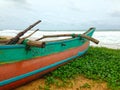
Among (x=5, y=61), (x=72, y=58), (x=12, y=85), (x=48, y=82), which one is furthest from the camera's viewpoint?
(x=72, y=58)

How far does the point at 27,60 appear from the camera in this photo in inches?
225

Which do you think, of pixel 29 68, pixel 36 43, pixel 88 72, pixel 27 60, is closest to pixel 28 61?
pixel 27 60

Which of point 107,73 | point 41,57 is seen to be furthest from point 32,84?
point 107,73

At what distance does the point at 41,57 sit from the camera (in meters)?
6.34

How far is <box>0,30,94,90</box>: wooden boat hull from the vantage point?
503cm

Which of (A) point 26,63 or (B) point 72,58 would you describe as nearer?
(A) point 26,63

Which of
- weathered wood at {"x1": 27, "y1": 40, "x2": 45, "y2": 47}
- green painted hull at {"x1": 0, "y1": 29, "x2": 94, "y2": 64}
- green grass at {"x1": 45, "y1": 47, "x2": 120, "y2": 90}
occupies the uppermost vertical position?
weathered wood at {"x1": 27, "y1": 40, "x2": 45, "y2": 47}

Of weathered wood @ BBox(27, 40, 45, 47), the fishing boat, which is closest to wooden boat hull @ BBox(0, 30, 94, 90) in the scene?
the fishing boat

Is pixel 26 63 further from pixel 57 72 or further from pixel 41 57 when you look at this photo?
pixel 57 72

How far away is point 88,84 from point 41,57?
1.63m

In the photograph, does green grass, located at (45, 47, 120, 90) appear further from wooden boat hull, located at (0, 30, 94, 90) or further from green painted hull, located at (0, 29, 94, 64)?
green painted hull, located at (0, 29, 94, 64)

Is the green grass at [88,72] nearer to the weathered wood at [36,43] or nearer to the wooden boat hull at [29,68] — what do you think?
the wooden boat hull at [29,68]

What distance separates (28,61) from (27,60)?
0.05 metres

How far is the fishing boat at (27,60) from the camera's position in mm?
5016
